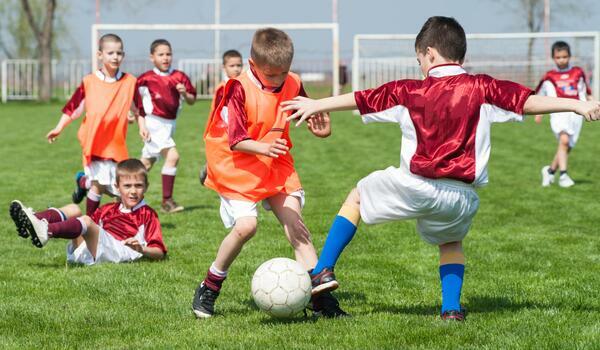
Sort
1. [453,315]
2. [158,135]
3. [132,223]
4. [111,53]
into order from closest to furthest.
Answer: [453,315]
[132,223]
[111,53]
[158,135]

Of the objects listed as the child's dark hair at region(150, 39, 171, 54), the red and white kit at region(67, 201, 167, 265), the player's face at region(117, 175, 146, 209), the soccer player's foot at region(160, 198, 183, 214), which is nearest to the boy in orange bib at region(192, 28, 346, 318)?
the red and white kit at region(67, 201, 167, 265)

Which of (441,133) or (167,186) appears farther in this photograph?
(167,186)

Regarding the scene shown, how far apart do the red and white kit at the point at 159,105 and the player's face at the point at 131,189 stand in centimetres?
382

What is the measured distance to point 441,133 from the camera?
4918 millimetres

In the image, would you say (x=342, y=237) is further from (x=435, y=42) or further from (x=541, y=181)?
(x=541, y=181)

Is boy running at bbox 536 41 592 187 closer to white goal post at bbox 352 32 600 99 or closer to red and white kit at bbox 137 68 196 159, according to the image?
red and white kit at bbox 137 68 196 159

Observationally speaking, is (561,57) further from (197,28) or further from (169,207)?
(197,28)

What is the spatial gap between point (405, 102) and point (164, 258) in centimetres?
323

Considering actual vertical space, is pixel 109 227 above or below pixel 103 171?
below

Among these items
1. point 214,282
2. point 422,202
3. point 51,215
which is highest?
point 422,202

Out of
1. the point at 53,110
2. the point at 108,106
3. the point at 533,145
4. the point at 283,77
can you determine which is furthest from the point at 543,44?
the point at 283,77

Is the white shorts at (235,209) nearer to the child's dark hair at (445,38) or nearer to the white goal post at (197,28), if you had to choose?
the child's dark hair at (445,38)

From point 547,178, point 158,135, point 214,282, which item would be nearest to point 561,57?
point 547,178

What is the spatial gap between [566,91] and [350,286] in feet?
27.2
